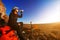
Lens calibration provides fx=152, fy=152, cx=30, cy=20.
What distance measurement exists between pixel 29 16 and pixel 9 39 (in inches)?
14.5

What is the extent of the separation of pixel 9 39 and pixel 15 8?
0.38 m

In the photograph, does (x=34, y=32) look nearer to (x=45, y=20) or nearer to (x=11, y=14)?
(x=45, y=20)

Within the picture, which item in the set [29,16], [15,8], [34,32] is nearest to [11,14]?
[15,8]

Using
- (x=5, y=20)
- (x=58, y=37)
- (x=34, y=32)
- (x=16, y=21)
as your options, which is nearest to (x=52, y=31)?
(x=58, y=37)

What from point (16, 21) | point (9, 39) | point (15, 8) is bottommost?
point (9, 39)

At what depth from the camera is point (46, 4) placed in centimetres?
187

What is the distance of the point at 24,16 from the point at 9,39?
329 mm

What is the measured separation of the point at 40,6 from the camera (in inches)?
73.7

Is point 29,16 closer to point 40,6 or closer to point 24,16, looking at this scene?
point 24,16

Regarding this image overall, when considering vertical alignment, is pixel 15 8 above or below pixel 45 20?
above

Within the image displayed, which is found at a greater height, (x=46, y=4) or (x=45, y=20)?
(x=46, y=4)

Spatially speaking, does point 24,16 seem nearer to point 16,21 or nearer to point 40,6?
point 16,21

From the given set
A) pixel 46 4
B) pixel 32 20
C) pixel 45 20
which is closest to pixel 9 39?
pixel 32 20

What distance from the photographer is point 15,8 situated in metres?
1.86
